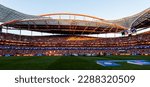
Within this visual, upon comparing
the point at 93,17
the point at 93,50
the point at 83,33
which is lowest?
the point at 93,50

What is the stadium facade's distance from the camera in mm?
107312

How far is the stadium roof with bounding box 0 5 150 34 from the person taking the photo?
108m

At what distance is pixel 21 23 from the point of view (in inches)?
4486

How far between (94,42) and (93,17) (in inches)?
593

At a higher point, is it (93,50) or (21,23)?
(21,23)

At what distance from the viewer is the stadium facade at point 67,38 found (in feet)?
352

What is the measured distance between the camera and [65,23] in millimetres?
119812

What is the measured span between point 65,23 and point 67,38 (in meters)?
17.9

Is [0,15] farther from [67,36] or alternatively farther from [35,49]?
[67,36]

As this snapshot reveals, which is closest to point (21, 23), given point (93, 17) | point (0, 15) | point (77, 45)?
point (0, 15)

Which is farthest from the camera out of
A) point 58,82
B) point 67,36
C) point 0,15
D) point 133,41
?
point 67,36

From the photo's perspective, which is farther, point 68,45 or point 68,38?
point 68,38

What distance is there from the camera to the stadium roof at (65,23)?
354 feet

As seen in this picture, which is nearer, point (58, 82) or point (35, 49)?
point (58, 82)
